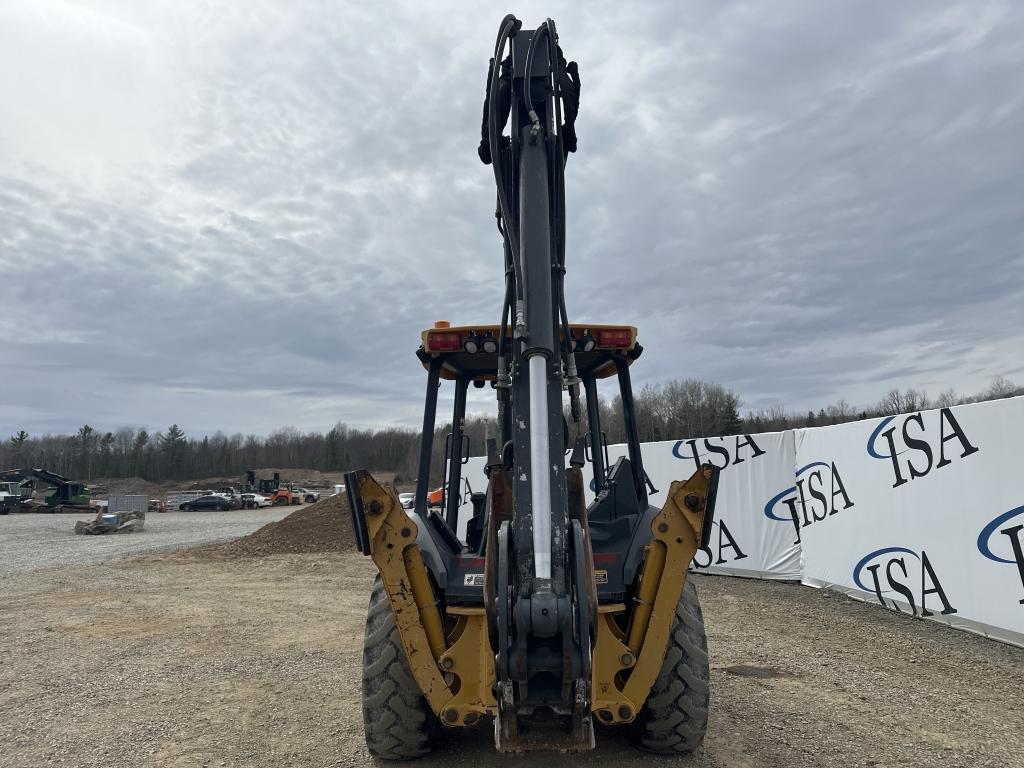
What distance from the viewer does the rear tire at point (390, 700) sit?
367cm

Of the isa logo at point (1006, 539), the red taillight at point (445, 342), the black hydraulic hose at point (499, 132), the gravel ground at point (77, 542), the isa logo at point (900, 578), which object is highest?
the black hydraulic hose at point (499, 132)

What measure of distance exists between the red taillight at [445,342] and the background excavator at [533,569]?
12 mm

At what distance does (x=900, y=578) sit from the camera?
7.75 meters

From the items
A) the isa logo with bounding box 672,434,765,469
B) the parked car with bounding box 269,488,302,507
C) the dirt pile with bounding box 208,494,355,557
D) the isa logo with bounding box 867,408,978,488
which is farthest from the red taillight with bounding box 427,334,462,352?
the parked car with bounding box 269,488,302,507

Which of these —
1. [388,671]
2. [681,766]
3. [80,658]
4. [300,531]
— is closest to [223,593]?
[80,658]

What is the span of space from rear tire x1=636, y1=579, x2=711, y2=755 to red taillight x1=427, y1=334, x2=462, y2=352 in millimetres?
1989

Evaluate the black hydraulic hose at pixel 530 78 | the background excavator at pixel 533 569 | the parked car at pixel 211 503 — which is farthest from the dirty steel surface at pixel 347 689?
the parked car at pixel 211 503

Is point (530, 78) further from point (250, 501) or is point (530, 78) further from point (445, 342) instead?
point (250, 501)

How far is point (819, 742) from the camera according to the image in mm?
4211

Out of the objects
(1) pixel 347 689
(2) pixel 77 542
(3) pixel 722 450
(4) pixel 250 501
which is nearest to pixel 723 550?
(3) pixel 722 450

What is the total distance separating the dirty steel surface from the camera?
413cm

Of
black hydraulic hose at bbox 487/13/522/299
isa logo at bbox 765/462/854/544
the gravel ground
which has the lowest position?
the gravel ground

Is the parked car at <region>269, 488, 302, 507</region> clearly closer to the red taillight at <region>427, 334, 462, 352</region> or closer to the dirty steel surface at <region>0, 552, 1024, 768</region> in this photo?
the dirty steel surface at <region>0, 552, 1024, 768</region>

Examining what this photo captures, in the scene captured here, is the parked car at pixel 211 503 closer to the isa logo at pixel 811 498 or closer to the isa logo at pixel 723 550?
the isa logo at pixel 723 550
